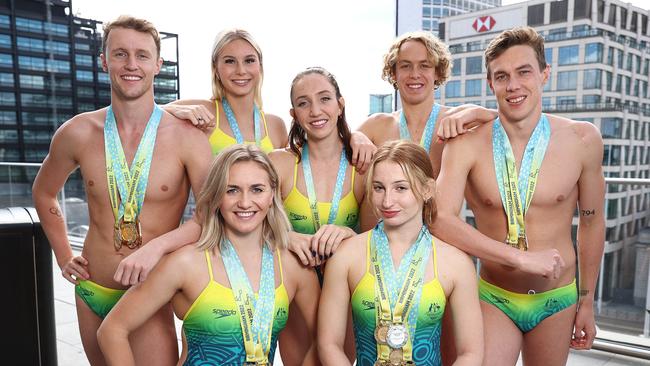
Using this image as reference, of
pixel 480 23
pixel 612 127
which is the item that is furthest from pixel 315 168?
pixel 612 127

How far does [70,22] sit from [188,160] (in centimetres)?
5655

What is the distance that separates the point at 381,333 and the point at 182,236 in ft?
2.46

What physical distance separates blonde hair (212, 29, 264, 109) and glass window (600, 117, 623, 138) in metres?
61.3

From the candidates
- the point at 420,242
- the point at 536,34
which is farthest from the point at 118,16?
the point at 536,34

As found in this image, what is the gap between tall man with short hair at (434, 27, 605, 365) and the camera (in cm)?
183

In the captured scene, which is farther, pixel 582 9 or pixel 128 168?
pixel 582 9

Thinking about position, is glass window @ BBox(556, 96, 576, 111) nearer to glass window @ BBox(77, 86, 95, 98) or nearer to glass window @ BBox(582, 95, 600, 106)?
glass window @ BBox(582, 95, 600, 106)

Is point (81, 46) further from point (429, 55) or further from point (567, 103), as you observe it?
point (429, 55)

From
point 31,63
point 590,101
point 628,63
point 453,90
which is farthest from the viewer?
point 628,63

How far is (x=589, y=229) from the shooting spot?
6.72ft

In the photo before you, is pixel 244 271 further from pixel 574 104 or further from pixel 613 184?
pixel 574 104

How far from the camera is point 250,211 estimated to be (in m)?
1.71

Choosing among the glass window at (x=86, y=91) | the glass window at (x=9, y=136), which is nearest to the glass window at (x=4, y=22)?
the glass window at (x=86, y=91)

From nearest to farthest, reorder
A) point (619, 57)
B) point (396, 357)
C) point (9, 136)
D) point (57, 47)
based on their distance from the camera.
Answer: point (396, 357), point (9, 136), point (57, 47), point (619, 57)
